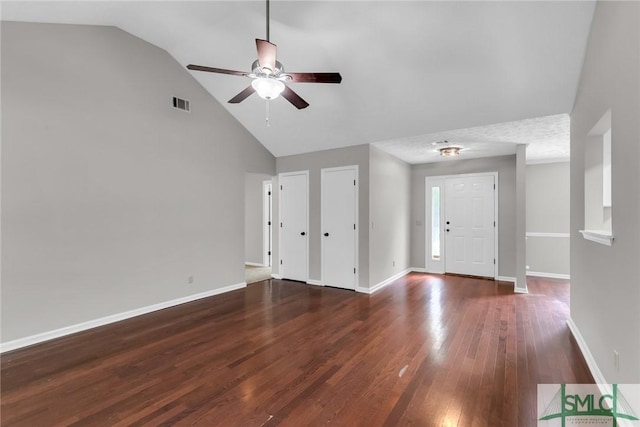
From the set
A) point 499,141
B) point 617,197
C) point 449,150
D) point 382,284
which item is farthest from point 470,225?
point 617,197

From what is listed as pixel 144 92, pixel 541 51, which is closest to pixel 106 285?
pixel 144 92

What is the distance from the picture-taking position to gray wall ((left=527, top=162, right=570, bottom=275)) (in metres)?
5.67

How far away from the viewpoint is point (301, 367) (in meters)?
2.48

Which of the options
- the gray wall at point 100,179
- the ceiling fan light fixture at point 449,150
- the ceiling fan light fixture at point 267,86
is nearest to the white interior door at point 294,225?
the gray wall at point 100,179

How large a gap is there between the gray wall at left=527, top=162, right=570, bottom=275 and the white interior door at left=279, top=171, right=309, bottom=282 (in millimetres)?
4757

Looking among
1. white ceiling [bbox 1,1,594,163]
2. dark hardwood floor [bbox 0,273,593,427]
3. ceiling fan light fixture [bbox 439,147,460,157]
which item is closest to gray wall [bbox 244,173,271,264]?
white ceiling [bbox 1,1,594,163]

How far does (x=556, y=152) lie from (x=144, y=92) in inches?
269

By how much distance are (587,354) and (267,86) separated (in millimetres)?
3685

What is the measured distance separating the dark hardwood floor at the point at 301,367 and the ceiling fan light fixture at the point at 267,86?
2.40m

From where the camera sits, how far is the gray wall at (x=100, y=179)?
9.64 ft

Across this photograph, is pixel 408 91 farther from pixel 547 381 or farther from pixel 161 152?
pixel 161 152

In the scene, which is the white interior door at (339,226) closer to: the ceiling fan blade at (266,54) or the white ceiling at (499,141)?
the white ceiling at (499,141)

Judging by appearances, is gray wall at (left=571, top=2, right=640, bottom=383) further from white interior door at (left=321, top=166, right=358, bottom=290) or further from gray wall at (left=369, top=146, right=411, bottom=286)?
white interior door at (left=321, top=166, right=358, bottom=290)

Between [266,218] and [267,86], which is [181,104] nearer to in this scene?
[267,86]
